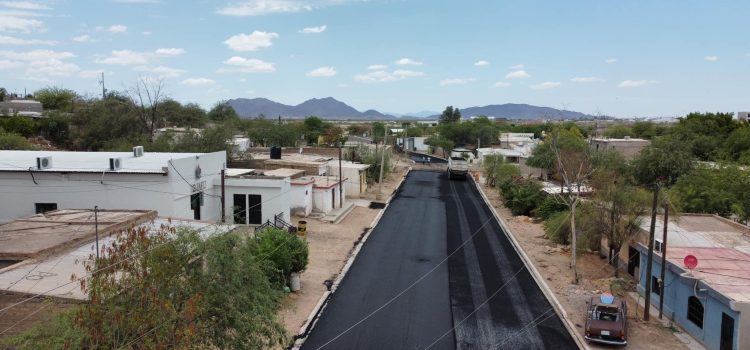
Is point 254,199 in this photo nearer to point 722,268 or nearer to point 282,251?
point 282,251

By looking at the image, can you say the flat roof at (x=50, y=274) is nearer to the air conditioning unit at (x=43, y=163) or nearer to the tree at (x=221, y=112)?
the air conditioning unit at (x=43, y=163)

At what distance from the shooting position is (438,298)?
23.0 m

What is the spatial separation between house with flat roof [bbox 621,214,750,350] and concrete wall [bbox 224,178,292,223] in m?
18.9

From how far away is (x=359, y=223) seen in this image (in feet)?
130

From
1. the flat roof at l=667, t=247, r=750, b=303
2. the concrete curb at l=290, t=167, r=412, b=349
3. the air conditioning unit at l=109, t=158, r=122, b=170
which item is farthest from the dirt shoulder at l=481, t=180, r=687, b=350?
the air conditioning unit at l=109, t=158, r=122, b=170

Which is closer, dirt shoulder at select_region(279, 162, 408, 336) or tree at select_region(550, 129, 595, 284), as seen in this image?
dirt shoulder at select_region(279, 162, 408, 336)

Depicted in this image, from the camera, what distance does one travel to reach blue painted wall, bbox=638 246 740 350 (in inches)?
699

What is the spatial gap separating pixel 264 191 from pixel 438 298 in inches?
575

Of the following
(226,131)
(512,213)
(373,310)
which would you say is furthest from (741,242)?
(226,131)

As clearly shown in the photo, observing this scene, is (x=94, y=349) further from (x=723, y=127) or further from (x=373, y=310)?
(x=723, y=127)

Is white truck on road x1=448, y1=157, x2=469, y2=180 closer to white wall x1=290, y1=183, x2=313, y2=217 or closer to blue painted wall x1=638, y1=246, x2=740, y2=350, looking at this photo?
white wall x1=290, y1=183, x2=313, y2=217

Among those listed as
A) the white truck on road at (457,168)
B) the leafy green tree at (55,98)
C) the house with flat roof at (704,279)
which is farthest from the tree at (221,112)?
the house with flat roof at (704,279)

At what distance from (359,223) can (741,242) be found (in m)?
22.2

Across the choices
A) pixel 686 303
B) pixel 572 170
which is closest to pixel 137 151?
pixel 572 170
